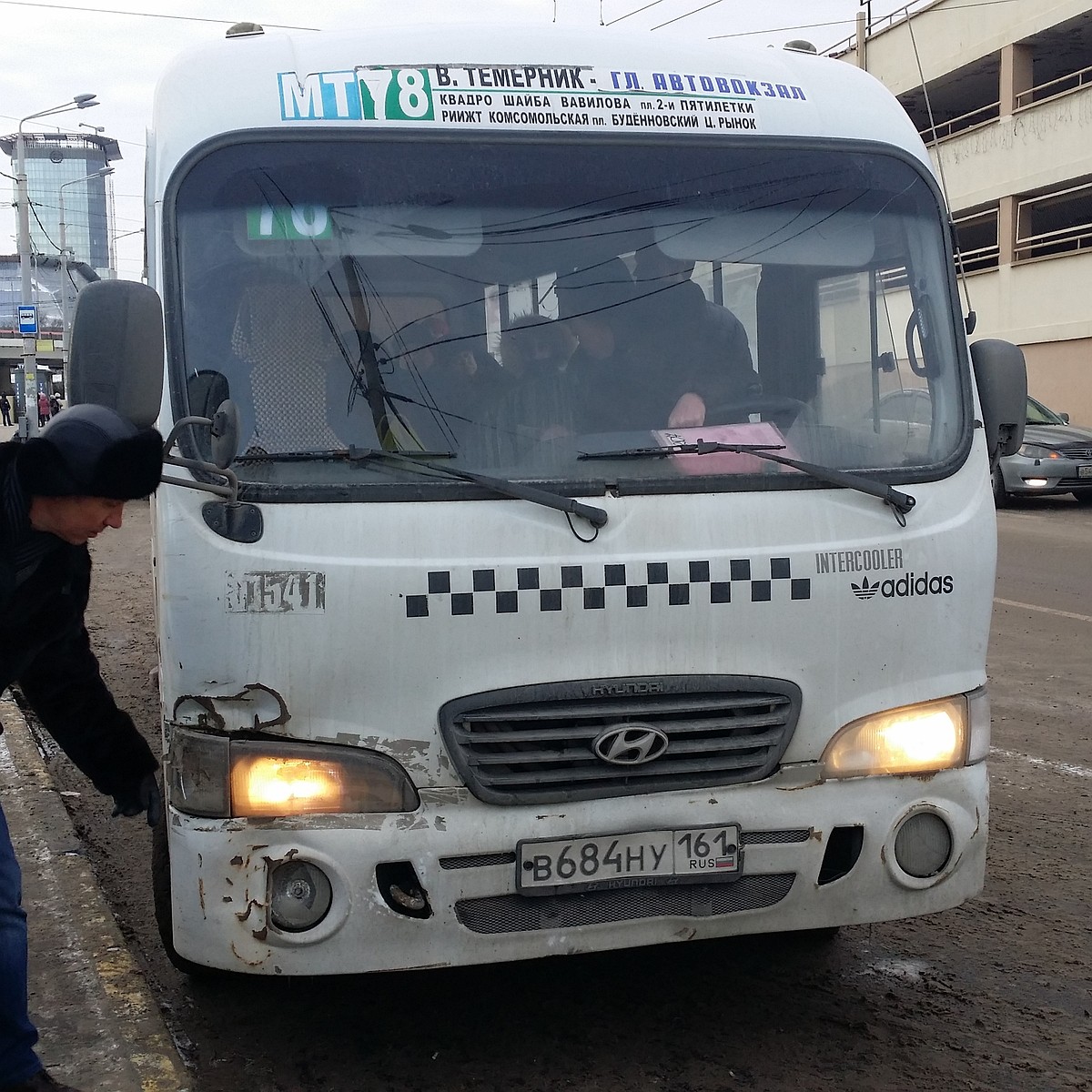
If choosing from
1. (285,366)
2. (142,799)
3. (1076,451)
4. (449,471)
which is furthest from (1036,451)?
(142,799)

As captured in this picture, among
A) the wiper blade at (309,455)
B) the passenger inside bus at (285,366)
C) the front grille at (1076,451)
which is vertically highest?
the passenger inside bus at (285,366)

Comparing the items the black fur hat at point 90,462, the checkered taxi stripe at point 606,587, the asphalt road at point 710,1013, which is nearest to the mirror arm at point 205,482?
the black fur hat at point 90,462

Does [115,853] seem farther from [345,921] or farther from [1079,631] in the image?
[1079,631]

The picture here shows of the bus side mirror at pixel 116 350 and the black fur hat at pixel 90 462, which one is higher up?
the bus side mirror at pixel 116 350

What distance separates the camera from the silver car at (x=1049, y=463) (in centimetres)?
1800

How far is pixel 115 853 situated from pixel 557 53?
3267 mm

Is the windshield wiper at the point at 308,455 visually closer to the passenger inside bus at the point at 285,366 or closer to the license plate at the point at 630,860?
the passenger inside bus at the point at 285,366

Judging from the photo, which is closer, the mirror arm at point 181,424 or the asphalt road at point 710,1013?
the mirror arm at point 181,424

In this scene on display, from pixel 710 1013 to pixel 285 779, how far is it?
4.51ft

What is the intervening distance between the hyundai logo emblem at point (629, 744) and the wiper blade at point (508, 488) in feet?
1.58

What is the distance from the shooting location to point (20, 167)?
3531cm

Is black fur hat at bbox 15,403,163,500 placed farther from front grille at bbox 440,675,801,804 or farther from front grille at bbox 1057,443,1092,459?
front grille at bbox 1057,443,1092,459

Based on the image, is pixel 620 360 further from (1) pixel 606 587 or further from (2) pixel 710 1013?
(2) pixel 710 1013

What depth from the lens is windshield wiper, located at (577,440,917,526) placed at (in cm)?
336
